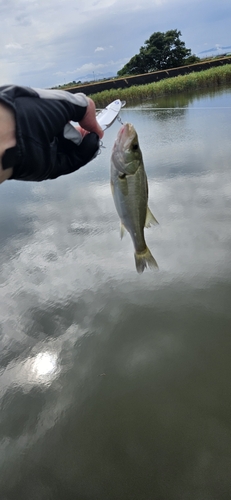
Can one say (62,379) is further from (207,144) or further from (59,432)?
(207,144)

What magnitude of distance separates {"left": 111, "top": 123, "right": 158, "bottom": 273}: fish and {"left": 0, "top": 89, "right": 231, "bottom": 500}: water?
178cm

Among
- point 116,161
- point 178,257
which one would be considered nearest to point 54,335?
point 178,257

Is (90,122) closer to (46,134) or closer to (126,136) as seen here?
(126,136)

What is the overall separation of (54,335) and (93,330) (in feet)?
1.42

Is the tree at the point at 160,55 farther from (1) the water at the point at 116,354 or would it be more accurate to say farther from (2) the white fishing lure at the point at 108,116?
(2) the white fishing lure at the point at 108,116

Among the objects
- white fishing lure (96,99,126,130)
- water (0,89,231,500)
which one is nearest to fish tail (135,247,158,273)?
white fishing lure (96,99,126,130)

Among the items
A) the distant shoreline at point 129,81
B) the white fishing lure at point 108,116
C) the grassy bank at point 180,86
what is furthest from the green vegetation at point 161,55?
the white fishing lure at point 108,116

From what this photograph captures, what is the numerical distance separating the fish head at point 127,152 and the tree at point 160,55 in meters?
36.4

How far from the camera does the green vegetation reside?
112 ft

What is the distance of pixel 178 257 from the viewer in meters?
4.81

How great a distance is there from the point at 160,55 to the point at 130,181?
122 feet

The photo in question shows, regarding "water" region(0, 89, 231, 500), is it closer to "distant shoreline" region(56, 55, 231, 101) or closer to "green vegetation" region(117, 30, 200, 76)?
"distant shoreline" region(56, 55, 231, 101)

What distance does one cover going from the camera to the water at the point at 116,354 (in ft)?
8.96

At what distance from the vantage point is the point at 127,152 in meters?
1.75
